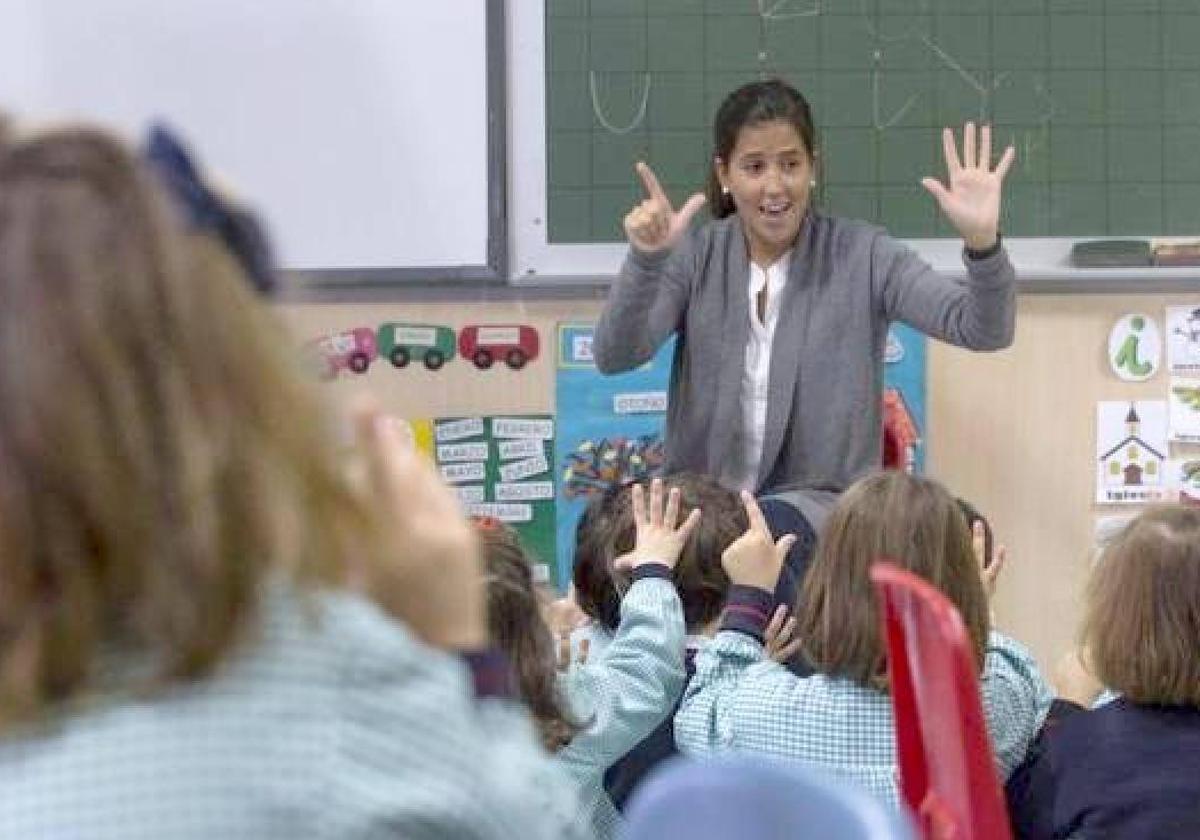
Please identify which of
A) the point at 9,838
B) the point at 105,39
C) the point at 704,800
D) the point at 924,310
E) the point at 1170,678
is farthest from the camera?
the point at 105,39

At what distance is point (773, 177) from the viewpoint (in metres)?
2.96

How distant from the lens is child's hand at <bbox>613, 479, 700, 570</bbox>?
225 cm

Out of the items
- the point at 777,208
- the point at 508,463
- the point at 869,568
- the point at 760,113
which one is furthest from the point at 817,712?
the point at 508,463

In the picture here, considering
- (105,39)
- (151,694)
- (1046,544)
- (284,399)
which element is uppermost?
(105,39)

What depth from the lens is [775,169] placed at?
9.72 ft

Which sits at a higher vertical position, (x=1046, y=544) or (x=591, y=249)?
(x=591, y=249)

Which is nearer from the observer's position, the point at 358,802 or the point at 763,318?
the point at 358,802

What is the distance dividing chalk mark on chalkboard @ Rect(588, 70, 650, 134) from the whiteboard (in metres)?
0.20

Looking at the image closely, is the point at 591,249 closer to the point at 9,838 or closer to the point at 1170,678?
the point at 1170,678

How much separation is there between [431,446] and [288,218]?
1.66ft

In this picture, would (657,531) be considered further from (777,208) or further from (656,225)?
(777,208)

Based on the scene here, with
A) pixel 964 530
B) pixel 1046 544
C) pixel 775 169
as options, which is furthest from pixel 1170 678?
pixel 1046 544

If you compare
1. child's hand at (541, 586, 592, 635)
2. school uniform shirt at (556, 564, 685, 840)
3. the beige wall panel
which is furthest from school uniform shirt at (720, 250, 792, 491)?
school uniform shirt at (556, 564, 685, 840)

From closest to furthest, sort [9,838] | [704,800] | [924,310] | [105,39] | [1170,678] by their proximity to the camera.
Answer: [9,838], [704,800], [1170,678], [924,310], [105,39]
